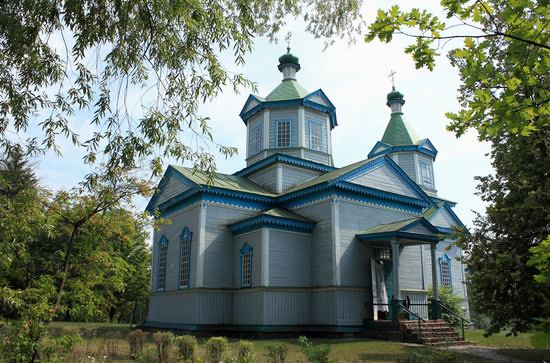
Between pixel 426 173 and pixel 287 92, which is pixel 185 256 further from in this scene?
pixel 426 173

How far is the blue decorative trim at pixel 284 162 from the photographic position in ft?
68.7

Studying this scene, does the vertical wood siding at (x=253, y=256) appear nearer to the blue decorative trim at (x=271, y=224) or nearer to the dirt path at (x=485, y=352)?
the blue decorative trim at (x=271, y=224)

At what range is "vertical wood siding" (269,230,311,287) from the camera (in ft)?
57.0

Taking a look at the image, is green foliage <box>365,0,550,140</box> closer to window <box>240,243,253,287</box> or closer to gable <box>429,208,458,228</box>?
window <box>240,243,253,287</box>

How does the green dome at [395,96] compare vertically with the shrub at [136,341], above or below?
above

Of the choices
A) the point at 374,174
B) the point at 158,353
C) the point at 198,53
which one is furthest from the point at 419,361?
the point at 374,174

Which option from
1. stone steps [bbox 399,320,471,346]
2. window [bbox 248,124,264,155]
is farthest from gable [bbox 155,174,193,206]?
stone steps [bbox 399,320,471,346]

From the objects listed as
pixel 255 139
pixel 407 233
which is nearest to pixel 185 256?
pixel 255 139

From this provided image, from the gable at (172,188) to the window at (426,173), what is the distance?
17.7 m

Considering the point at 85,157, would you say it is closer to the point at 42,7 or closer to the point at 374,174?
the point at 42,7

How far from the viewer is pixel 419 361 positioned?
731cm

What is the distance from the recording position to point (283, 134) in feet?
73.5

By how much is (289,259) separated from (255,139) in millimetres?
7902

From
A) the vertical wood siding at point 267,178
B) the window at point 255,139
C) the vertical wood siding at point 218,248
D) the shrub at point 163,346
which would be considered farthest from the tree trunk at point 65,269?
the window at point 255,139
